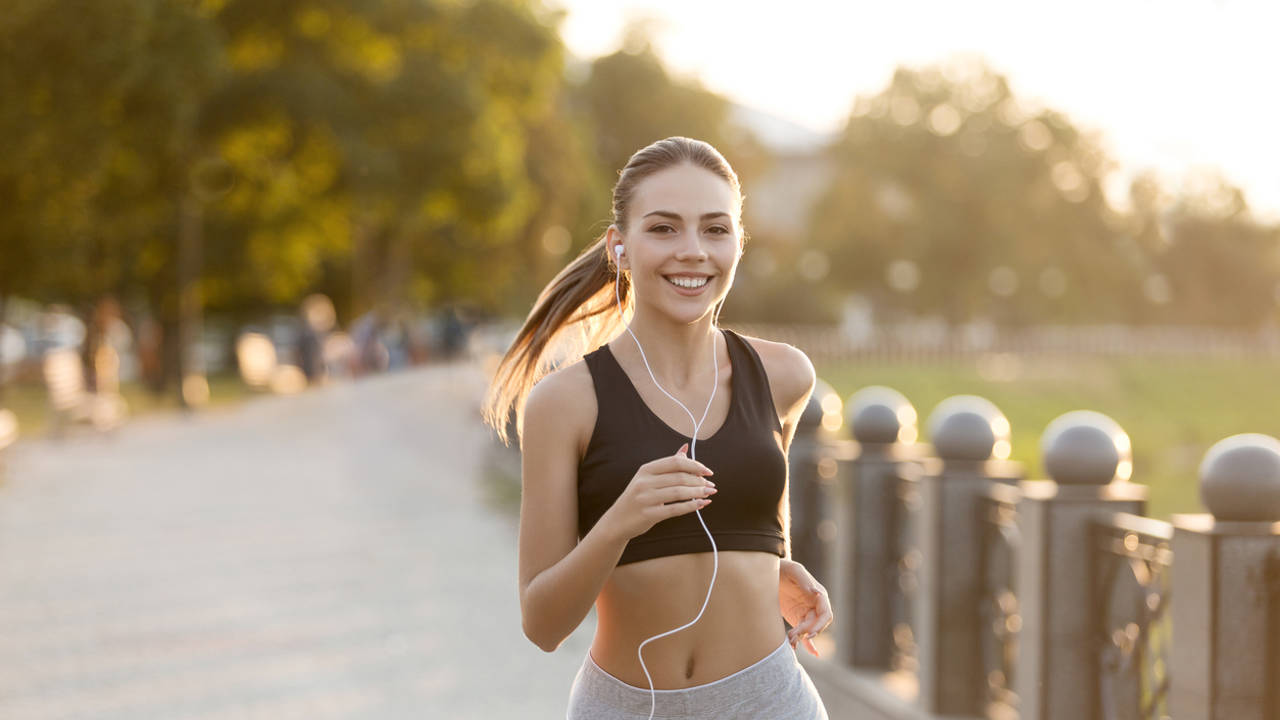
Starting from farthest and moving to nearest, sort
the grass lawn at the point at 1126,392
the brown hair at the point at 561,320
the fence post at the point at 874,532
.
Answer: the grass lawn at the point at 1126,392 → the fence post at the point at 874,532 → the brown hair at the point at 561,320

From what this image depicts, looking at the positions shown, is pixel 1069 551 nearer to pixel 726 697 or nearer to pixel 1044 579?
pixel 1044 579

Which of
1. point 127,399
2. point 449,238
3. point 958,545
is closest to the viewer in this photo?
point 958,545

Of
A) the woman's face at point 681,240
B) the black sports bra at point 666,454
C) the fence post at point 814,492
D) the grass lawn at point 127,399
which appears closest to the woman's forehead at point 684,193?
the woman's face at point 681,240

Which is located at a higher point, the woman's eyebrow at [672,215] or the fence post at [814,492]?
the woman's eyebrow at [672,215]

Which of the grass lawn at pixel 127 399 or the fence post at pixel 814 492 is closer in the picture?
the fence post at pixel 814 492

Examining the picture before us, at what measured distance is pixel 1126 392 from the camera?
5419 cm

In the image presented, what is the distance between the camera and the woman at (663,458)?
2.42m

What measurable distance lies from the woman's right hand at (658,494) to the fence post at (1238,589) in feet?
7.45

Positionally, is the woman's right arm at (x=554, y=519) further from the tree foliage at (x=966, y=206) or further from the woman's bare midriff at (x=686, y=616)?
the tree foliage at (x=966, y=206)

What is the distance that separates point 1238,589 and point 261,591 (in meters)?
7.35

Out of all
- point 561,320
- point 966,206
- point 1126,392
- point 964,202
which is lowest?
point 1126,392

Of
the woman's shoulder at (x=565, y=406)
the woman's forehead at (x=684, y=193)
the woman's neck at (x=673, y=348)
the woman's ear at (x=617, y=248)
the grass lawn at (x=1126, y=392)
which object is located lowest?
the grass lawn at (x=1126, y=392)

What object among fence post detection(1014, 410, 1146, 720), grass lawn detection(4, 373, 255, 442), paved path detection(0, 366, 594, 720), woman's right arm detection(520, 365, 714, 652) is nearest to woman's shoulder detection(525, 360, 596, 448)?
woman's right arm detection(520, 365, 714, 652)

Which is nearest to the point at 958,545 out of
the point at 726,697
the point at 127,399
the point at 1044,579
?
the point at 1044,579
